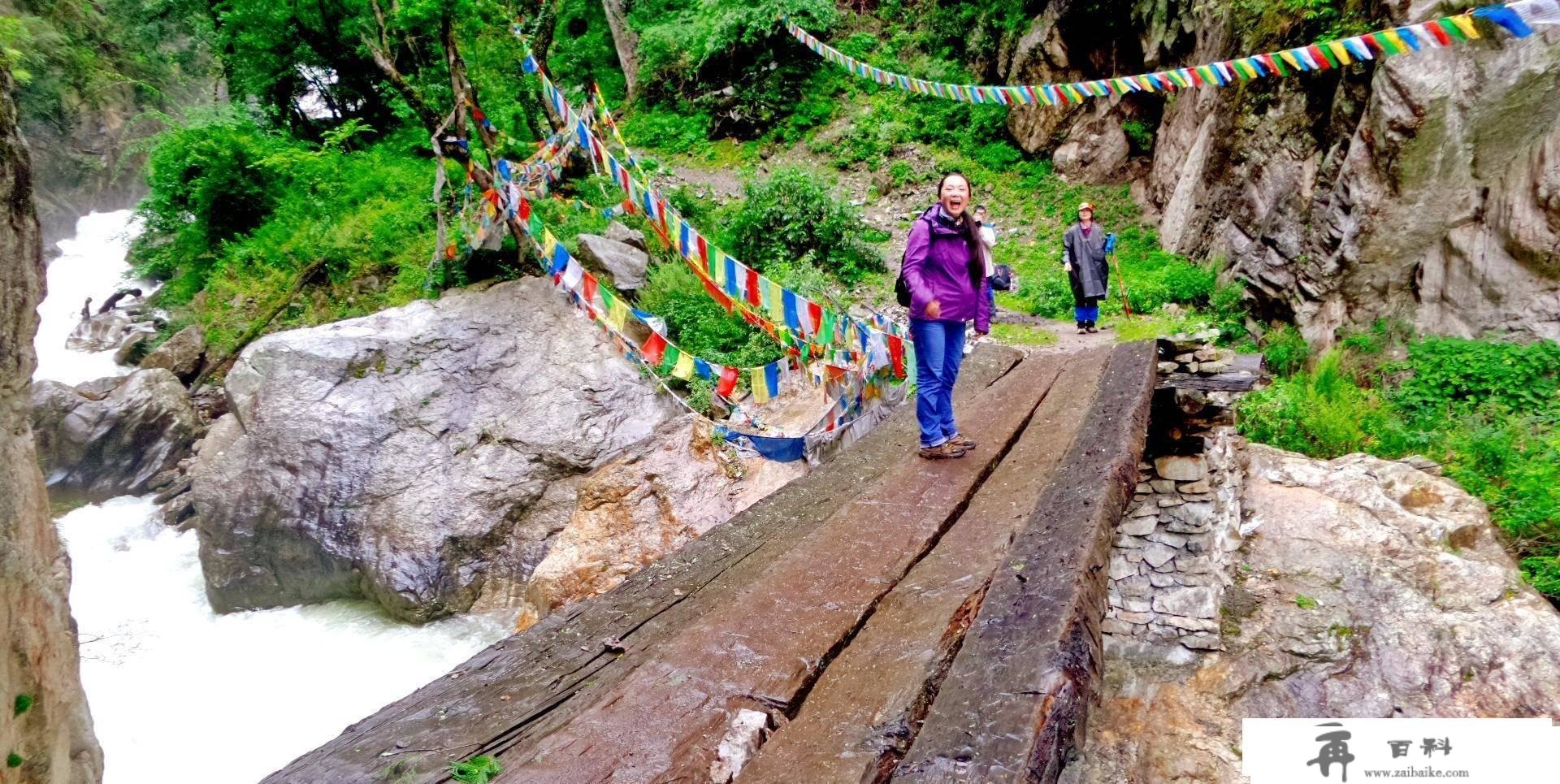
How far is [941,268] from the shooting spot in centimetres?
377

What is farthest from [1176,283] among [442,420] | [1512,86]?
[442,420]

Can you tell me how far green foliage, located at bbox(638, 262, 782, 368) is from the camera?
8.84 metres

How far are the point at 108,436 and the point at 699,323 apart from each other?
27.0ft

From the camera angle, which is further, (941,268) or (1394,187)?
(1394,187)

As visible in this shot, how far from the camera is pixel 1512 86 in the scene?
645cm

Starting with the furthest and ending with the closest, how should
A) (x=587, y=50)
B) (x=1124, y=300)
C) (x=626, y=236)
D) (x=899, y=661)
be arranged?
(x=587, y=50) → (x=626, y=236) → (x=1124, y=300) → (x=899, y=661)

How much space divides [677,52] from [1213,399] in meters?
17.3

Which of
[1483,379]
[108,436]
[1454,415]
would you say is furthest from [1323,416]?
[108,436]

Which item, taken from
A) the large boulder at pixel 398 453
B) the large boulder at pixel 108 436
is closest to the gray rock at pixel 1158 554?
the large boulder at pixel 398 453

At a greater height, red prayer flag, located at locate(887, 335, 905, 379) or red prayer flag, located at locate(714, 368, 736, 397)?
red prayer flag, located at locate(887, 335, 905, 379)

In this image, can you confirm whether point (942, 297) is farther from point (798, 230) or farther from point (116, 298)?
point (116, 298)

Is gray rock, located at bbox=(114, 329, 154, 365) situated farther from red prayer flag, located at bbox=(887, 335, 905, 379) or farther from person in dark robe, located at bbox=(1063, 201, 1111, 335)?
person in dark robe, located at bbox=(1063, 201, 1111, 335)

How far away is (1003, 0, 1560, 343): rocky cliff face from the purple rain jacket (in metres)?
5.94

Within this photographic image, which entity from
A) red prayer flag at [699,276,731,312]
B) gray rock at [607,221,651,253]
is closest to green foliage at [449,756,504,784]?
red prayer flag at [699,276,731,312]
